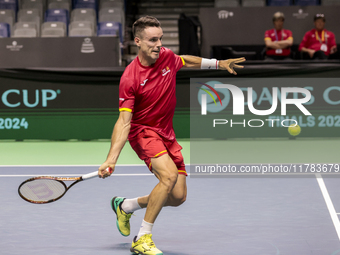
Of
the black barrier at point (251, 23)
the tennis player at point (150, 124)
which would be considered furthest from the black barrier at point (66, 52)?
the tennis player at point (150, 124)

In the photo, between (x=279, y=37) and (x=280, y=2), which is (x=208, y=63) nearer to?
(x=279, y=37)

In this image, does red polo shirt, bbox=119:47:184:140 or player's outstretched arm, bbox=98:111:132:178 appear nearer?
player's outstretched arm, bbox=98:111:132:178

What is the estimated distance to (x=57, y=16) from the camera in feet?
47.7

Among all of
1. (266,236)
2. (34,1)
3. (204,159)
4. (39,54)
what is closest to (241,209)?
(266,236)

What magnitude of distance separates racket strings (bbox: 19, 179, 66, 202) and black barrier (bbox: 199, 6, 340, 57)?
8868mm

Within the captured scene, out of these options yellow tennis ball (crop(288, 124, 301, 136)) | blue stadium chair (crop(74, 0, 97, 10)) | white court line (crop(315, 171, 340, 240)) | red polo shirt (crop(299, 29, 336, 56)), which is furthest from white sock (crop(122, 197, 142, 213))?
blue stadium chair (crop(74, 0, 97, 10))

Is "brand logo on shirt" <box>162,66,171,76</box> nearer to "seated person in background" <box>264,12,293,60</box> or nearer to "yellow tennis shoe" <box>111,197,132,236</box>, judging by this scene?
"yellow tennis shoe" <box>111,197,132,236</box>

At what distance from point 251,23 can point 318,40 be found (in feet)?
6.33

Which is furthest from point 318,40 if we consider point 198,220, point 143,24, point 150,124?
point 143,24

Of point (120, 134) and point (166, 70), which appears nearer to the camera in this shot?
point (120, 134)

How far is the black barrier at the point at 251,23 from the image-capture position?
12734 millimetres

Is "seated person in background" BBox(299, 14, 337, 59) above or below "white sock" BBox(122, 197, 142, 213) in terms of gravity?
above

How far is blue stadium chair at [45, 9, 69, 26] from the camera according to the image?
47.6 ft

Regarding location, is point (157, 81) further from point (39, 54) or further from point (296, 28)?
point (296, 28)
